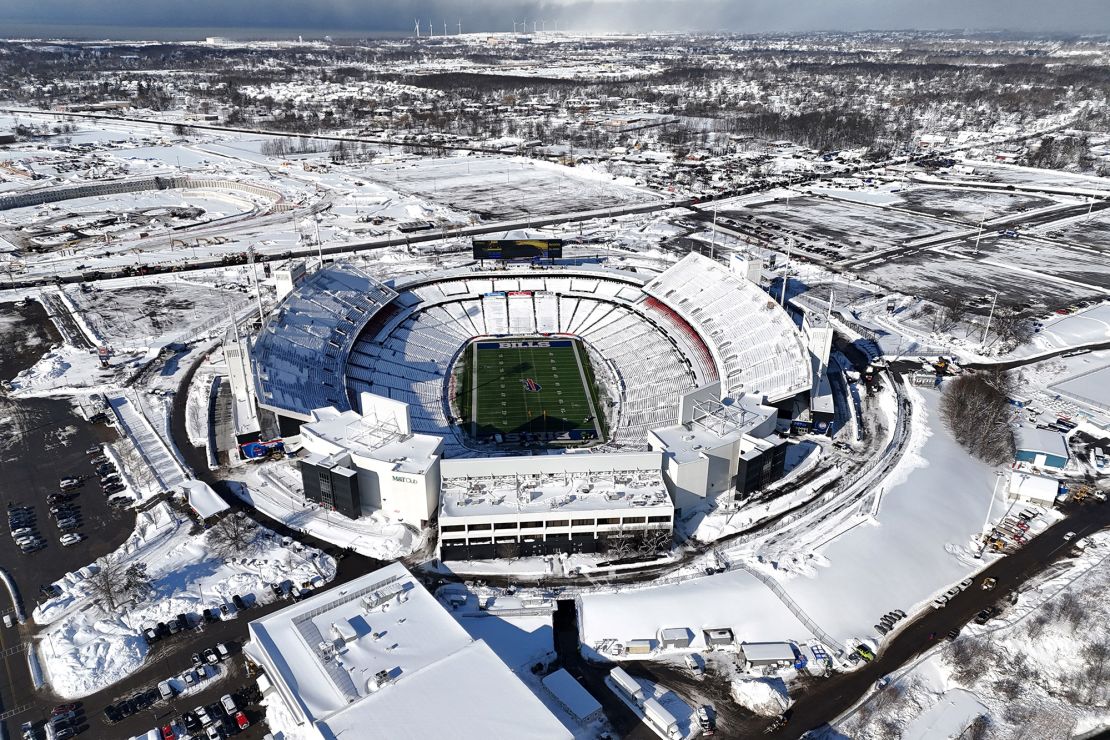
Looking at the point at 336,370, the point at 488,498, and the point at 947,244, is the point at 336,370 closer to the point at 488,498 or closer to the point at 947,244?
the point at 488,498

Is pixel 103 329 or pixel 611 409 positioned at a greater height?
pixel 103 329

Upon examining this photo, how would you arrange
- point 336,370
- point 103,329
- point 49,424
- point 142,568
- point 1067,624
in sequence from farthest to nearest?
point 103,329 < point 336,370 < point 49,424 < point 142,568 < point 1067,624

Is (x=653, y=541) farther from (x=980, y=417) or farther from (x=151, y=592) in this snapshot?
(x=980, y=417)

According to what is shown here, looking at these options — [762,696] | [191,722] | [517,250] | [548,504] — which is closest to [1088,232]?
[517,250]

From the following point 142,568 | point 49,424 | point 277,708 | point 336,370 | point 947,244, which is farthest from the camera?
point 947,244

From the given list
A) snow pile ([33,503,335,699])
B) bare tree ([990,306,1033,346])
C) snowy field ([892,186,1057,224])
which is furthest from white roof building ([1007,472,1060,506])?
snowy field ([892,186,1057,224])

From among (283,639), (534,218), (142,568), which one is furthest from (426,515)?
(534,218)

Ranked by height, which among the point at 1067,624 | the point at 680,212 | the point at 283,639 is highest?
the point at 680,212

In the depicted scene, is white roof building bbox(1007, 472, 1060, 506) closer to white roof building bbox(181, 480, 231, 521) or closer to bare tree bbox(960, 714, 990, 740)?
bare tree bbox(960, 714, 990, 740)
